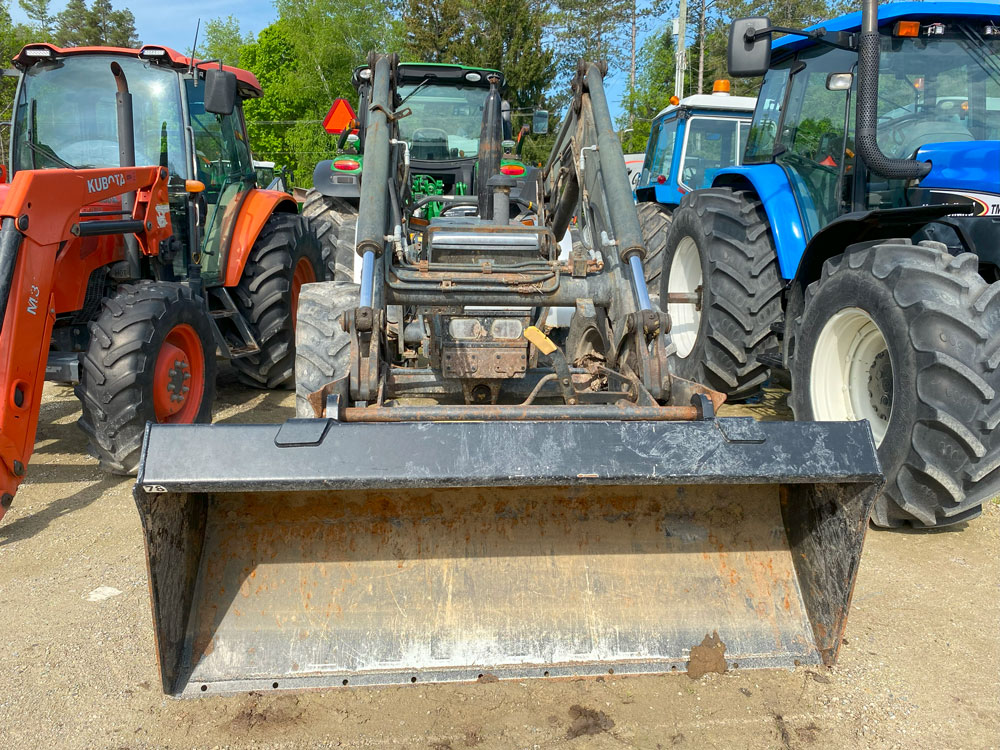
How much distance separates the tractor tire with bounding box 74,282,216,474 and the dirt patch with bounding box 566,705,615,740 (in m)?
2.55

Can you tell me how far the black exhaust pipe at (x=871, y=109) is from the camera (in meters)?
3.30

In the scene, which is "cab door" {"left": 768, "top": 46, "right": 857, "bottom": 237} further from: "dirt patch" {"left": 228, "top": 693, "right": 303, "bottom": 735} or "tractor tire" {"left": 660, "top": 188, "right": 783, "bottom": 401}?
"dirt patch" {"left": 228, "top": 693, "right": 303, "bottom": 735}

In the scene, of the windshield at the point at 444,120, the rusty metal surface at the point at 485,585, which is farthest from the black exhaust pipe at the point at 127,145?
the windshield at the point at 444,120

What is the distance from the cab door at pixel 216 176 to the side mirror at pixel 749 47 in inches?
124

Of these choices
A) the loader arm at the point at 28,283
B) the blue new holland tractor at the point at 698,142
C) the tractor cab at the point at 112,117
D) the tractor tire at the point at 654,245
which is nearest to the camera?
the loader arm at the point at 28,283

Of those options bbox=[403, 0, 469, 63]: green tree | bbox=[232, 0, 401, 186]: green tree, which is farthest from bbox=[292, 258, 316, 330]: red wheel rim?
bbox=[403, 0, 469, 63]: green tree

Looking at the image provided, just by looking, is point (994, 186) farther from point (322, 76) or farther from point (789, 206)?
point (322, 76)

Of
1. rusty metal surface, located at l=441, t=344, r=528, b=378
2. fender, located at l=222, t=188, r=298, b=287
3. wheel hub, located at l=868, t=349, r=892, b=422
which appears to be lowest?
wheel hub, located at l=868, t=349, r=892, b=422

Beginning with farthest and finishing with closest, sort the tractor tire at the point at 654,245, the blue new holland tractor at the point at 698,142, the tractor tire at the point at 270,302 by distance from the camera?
the blue new holland tractor at the point at 698,142
the tractor tire at the point at 654,245
the tractor tire at the point at 270,302

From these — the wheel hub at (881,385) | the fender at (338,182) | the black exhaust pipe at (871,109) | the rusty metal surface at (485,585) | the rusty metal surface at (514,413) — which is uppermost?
the black exhaust pipe at (871,109)

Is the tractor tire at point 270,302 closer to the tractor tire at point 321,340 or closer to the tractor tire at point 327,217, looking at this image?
the tractor tire at point 327,217

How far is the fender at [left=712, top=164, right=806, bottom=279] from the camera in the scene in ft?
13.4

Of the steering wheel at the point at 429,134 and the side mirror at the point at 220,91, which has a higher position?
the side mirror at the point at 220,91

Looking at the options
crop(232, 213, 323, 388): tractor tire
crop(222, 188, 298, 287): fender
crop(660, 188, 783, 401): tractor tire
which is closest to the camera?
crop(660, 188, 783, 401): tractor tire
